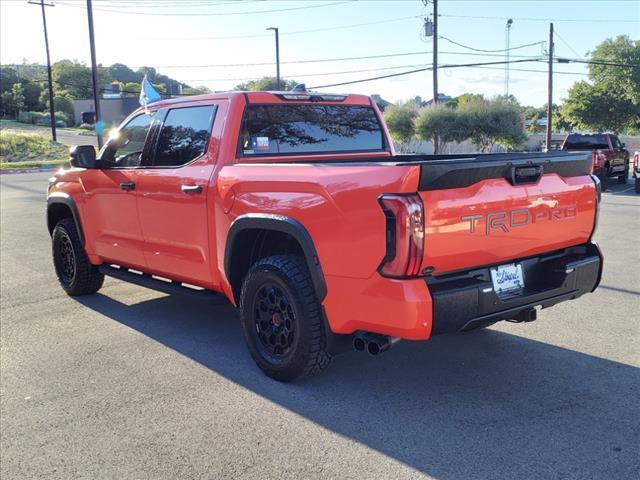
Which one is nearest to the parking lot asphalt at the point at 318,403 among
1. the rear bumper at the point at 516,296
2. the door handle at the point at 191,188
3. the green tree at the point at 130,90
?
the rear bumper at the point at 516,296

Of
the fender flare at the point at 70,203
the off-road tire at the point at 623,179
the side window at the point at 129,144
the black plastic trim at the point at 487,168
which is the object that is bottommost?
the off-road tire at the point at 623,179

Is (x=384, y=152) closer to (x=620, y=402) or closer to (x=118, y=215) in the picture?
(x=118, y=215)

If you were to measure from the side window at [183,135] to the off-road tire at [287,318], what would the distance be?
1224 millimetres

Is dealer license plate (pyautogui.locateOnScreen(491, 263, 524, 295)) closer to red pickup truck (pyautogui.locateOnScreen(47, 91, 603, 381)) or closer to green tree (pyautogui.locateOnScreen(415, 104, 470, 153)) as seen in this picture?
red pickup truck (pyautogui.locateOnScreen(47, 91, 603, 381))

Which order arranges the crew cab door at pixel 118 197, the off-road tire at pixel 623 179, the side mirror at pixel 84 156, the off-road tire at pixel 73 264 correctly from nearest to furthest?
the crew cab door at pixel 118 197
the side mirror at pixel 84 156
the off-road tire at pixel 73 264
the off-road tire at pixel 623 179

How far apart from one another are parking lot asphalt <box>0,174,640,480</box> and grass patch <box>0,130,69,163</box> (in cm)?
3718

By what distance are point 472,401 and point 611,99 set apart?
140ft

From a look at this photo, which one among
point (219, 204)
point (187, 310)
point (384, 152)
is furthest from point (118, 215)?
point (384, 152)

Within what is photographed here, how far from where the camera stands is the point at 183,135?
16.2ft

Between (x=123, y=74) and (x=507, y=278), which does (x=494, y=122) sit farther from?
(x=123, y=74)

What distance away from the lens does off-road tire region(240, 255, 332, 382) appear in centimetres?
377

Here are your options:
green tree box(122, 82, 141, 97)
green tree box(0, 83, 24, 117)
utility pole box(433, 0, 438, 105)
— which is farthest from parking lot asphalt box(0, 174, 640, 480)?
green tree box(0, 83, 24, 117)

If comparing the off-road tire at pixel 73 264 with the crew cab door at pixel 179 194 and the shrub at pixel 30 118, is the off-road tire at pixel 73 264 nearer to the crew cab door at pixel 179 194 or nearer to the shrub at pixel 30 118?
the crew cab door at pixel 179 194

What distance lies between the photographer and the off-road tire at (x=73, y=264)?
629 cm
